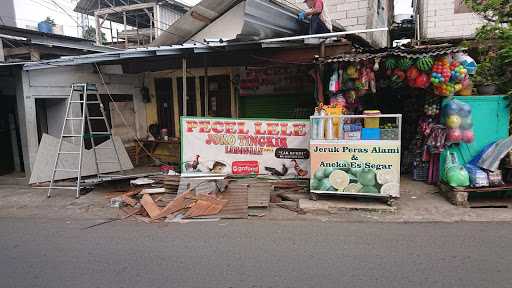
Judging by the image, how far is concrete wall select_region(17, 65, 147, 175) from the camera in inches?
355

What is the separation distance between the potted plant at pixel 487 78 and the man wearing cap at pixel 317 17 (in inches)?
136

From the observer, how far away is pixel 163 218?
6.23 meters

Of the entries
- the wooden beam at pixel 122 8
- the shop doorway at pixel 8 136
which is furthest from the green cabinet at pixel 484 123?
the wooden beam at pixel 122 8

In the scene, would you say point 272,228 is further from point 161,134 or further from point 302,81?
point 161,134

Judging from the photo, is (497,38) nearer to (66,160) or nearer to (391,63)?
(391,63)

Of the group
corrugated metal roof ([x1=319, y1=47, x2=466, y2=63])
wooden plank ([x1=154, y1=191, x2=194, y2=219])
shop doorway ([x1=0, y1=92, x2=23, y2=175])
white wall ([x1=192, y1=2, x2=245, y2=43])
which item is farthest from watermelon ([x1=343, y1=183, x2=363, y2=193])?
shop doorway ([x1=0, y1=92, x2=23, y2=175])

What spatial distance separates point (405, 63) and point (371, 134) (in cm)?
173

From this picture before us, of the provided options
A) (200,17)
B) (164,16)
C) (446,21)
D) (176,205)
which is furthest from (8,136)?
(446,21)

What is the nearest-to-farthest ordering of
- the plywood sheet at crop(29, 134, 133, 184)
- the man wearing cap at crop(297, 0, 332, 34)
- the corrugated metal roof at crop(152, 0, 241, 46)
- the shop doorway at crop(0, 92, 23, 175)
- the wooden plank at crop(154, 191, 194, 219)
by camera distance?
the wooden plank at crop(154, 191, 194, 219)
the man wearing cap at crop(297, 0, 332, 34)
the plywood sheet at crop(29, 134, 133, 184)
the corrugated metal roof at crop(152, 0, 241, 46)
the shop doorway at crop(0, 92, 23, 175)

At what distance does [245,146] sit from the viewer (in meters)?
8.06

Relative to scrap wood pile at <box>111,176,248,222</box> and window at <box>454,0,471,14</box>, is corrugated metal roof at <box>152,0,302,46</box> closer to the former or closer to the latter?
scrap wood pile at <box>111,176,248,222</box>

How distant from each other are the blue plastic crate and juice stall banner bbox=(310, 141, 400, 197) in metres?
0.13

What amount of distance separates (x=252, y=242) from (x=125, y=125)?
26.3 ft

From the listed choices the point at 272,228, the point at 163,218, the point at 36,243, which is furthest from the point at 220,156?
the point at 36,243
